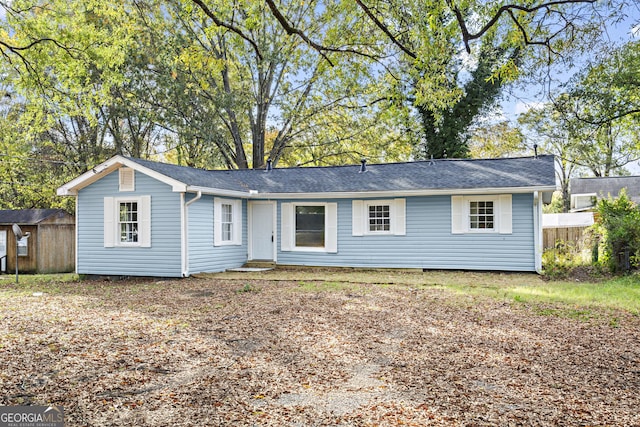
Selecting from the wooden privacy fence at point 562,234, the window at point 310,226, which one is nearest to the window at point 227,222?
the window at point 310,226

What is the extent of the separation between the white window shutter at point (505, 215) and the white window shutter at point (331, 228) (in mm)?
4791

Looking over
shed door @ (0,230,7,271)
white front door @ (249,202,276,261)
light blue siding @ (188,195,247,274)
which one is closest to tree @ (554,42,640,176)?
white front door @ (249,202,276,261)

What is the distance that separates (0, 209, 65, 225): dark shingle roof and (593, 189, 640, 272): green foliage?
58.9 ft

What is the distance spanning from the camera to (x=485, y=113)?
21.5 meters

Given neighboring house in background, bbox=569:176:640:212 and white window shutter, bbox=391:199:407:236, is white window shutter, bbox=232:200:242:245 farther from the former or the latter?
neighboring house in background, bbox=569:176:640:212

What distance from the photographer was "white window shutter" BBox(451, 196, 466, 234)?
536 inches

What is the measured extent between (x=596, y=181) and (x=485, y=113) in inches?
645

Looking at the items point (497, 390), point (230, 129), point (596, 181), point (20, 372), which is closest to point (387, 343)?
point (497, 390)

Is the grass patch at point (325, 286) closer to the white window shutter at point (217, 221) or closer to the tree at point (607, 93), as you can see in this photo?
the white window shutter at point (217, 221)

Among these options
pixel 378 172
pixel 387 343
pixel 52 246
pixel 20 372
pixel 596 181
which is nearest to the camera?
pixel 20 372

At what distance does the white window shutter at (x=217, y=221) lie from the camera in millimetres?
13844

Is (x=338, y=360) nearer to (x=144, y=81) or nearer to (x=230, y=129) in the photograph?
→ (x=144, y=81)

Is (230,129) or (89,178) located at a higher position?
(230,129)

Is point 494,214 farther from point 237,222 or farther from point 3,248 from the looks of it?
point 3,248
